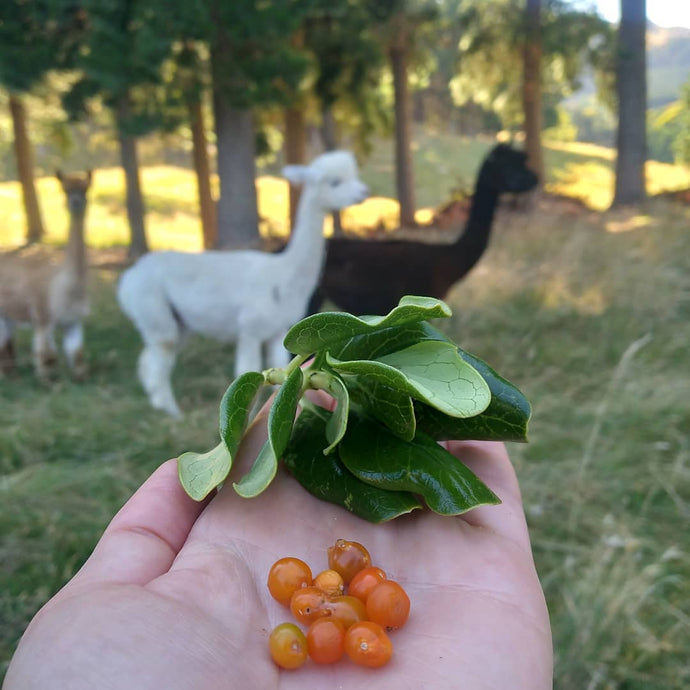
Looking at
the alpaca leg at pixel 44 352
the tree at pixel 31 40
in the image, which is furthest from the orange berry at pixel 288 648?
the tree at pixel 31 40

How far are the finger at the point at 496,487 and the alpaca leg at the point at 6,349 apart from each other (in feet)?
13.2

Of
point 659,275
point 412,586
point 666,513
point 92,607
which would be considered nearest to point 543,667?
point 412,586

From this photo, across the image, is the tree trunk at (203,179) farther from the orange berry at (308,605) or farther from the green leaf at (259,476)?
the orange berry at (308,605)

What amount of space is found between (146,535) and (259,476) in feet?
0.78

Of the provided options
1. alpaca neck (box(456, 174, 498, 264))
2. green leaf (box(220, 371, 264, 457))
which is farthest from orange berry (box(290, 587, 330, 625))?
alpaca neck (box(456, 174, 498, 264))

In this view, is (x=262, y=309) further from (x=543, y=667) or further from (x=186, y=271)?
(x=543, y=667)

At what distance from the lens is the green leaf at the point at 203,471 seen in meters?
1.28

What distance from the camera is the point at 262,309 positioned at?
3.61 metres

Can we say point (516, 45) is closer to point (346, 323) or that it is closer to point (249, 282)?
Result: point (249, 282)

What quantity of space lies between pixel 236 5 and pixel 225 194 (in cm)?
218

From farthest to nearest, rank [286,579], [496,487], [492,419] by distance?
[496,487] → [492,419] → [286,579]

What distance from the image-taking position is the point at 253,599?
1.21m

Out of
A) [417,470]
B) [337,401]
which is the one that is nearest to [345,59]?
[337,401]

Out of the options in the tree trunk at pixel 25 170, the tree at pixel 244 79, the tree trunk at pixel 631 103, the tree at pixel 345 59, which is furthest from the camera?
the tree trunk at pixel 25 170
